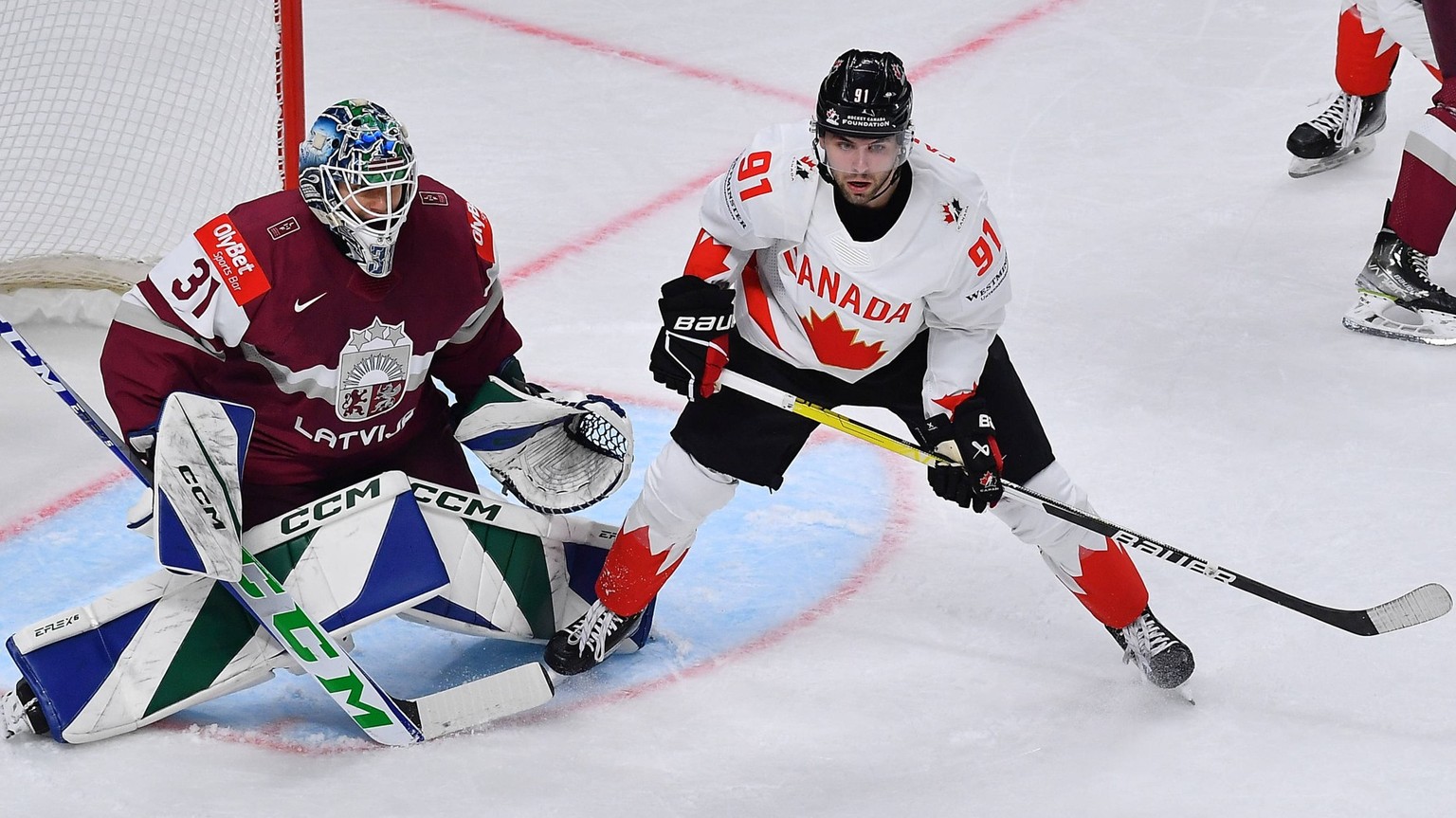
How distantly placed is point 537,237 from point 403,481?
196 centimetres

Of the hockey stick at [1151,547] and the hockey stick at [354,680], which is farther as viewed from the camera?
the hockey stick at [1151,547]

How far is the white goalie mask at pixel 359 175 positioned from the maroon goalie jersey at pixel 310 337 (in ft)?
0.25

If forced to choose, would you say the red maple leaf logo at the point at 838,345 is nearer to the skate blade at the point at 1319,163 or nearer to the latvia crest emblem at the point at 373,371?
the latvia crest emblem at the point at 373,371

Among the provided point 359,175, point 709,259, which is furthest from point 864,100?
point 359,175

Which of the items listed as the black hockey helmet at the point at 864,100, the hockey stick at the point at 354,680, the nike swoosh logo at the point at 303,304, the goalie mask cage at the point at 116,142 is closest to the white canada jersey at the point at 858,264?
the black hockey helmet at the point at 864,100

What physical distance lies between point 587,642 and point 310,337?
2.36 ft

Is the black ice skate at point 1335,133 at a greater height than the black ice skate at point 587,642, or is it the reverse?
the black ice skate at point 587,642

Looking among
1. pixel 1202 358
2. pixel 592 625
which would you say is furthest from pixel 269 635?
pixel 1202 358

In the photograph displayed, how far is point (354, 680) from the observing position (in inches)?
101

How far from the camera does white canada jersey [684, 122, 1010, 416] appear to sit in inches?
100

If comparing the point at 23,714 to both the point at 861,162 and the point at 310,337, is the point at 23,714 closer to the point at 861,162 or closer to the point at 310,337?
the point at 310,337

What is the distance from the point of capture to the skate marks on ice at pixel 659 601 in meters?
2.79

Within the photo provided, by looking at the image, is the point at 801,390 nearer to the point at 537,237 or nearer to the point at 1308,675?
the point at 1308,675

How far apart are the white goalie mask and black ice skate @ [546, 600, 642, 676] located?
29.8 inches
